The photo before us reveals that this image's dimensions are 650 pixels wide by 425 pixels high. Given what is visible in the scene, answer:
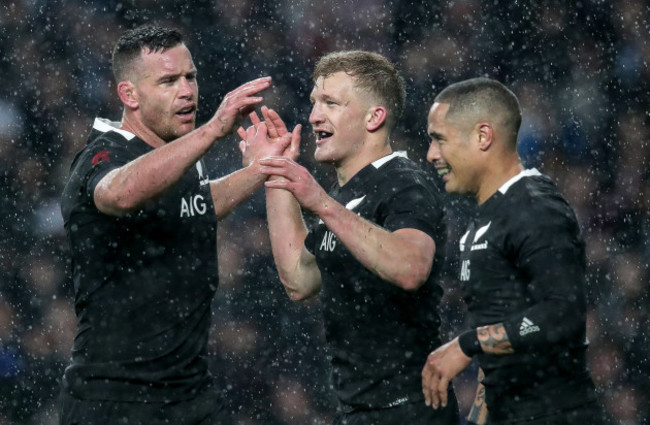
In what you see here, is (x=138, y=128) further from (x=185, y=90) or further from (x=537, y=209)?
(x=537, y=209)

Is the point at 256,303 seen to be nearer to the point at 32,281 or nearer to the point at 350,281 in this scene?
the point at 32,281

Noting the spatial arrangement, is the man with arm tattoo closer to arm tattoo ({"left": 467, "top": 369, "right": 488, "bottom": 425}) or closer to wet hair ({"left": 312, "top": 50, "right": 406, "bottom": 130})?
arm tattoo ({"left": 467, "top": 369, "right": 488, "bottom": 425})

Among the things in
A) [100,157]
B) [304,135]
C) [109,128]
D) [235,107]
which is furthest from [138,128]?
[304,135]

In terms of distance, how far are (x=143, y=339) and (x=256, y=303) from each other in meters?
2.28

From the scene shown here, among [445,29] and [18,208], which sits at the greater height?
[445,29]

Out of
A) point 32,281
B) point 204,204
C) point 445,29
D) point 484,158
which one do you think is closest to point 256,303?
point 32,281

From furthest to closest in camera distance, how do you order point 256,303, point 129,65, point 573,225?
point 256,303, point 129,65, point 573,225

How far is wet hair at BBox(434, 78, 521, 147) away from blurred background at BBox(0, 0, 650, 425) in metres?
2.41

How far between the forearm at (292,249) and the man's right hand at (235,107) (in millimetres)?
592

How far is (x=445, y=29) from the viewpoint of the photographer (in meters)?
5.61

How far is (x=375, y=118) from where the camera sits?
127 inches

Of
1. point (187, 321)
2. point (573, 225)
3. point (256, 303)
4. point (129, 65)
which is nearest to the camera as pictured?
point (573, 225)

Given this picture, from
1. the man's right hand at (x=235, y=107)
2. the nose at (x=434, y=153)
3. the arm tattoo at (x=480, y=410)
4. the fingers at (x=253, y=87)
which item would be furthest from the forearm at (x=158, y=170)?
the arm tattoo at (x=480, y=410)

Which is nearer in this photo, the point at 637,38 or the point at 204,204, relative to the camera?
the point at 204,204
